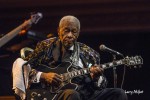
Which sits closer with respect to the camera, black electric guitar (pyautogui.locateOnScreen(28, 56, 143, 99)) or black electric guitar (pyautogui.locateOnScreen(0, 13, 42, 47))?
black electric guitar (pyautogui.locateOnScreen(28, 56, 143, 99))

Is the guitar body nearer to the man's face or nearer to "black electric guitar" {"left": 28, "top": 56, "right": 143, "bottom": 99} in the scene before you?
"black electric guitar" {"left": 28, "top": 56, "right": 143, "bottom": 99}

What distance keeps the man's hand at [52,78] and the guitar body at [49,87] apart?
0.17 feet

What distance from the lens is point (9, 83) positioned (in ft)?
15.1

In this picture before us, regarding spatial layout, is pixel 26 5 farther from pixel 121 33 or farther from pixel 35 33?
pixel 121 33

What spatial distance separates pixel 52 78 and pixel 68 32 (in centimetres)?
45

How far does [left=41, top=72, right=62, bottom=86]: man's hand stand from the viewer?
3.55 metres

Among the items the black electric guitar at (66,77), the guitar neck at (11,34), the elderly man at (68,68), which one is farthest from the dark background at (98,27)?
the black electric guitar at (66,77)

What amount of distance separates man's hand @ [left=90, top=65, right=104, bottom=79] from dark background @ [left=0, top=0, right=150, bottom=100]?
3.53 ft

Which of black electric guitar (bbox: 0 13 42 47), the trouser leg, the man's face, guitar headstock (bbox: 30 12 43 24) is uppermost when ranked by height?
guitar headstock (bbox: 30 12 43 24)


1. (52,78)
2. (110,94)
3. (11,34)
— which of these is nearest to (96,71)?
(110,94)

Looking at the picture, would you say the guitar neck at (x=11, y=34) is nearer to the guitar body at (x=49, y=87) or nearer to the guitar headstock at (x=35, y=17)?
the guitar headstock at (x=35, y=17)

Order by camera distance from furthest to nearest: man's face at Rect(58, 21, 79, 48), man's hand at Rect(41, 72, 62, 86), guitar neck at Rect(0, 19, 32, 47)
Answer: guitar neck at Rect(0, 19, 32, 47), man's face at Rect(58, 21, 79, 48), man's hand at Rect(41, 72, 62, 86)

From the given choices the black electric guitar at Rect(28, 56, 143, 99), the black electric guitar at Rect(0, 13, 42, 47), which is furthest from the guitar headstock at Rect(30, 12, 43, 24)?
the black electric guitar at Rect(28, 56, 143, 99)

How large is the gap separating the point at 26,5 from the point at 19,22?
238mm
